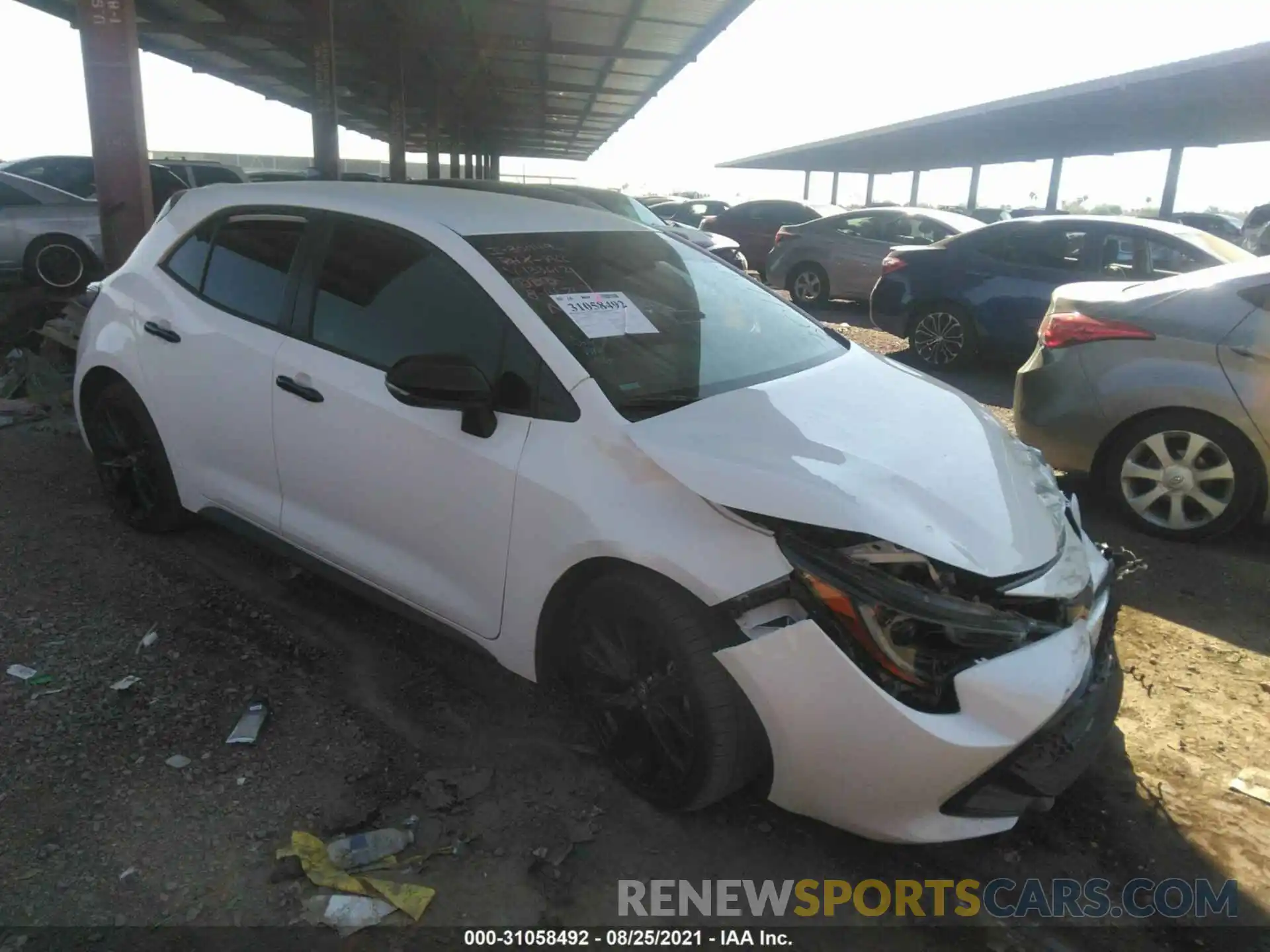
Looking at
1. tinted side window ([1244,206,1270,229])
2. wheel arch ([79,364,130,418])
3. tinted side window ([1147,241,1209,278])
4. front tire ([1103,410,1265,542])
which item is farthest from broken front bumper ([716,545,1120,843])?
tinted side window ([1244,206,1270,229])

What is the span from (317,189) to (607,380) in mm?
1702

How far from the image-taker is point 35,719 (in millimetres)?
2869

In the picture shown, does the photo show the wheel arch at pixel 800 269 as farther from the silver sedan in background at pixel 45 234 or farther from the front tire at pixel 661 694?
the front tire at pixel 661 694

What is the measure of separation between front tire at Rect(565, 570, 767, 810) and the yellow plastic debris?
64cm

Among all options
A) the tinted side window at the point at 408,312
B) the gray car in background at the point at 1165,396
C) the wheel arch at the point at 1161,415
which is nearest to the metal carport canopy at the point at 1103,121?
the gray car in background at the point at 1165,396

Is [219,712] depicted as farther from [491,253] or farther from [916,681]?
[916,681]

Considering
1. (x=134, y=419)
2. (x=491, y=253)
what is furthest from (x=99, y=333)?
(x=491, y=253)

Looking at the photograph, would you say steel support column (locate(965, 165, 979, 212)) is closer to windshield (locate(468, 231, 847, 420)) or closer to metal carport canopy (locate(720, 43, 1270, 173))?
metal carport canopy (locate(720, 43, 1270, 173))

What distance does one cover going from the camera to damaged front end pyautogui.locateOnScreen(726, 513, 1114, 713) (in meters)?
2.12

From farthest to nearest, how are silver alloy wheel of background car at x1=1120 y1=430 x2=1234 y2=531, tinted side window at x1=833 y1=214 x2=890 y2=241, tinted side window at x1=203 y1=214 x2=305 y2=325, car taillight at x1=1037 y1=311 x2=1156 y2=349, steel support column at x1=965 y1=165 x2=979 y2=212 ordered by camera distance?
steel support column at x1=965 y1=165 x2=979 y2=212 → tinted side window at x1=833 y1=214 x2=890 y2=241 → car taillight at x1=1037 y1=311 x2=1156 y2=349 → silver alloy wheel of background car at x1=1120 y1=430 x2=1234 y2=531 → tinted side window at x1=203 y1=214 x2=305 y2=325

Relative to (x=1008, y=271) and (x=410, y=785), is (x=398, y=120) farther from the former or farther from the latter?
(x=410, y=785)

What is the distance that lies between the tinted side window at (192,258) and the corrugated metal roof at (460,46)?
932 centimetres

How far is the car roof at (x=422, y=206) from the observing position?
3.13 metres

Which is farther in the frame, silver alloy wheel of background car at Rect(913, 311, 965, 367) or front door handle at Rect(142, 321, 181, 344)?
silver alloy wheel of background car at Rect(913, 311, 965, 367)
